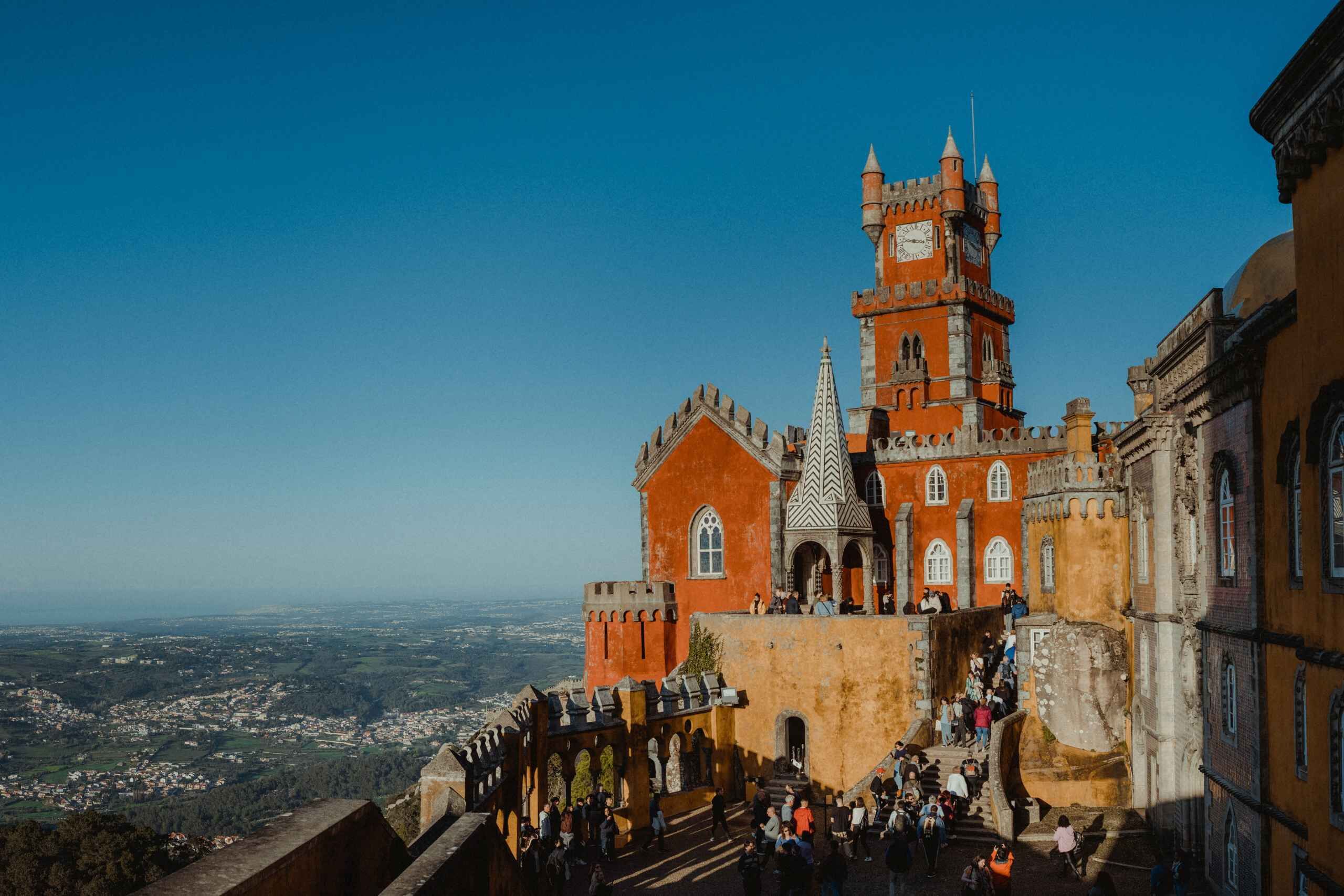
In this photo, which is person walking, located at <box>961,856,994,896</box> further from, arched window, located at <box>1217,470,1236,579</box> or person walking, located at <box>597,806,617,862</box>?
person walking, located at <box>597,806,617,862</box>

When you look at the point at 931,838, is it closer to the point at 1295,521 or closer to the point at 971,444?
the point at 1295,521

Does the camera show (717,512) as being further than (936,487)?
No

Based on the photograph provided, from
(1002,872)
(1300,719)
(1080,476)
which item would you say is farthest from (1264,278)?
(1080,476)

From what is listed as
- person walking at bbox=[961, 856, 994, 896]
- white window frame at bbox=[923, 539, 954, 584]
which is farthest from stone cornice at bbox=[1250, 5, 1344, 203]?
white window frame at bbox=[923, 539, 954, 584]

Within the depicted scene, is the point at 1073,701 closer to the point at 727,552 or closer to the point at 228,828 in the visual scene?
the point at 727,552

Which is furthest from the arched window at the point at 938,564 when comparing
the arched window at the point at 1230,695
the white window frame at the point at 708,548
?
the arched window at the point at 1230,695

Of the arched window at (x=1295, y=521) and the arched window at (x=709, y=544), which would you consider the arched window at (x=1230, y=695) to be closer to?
the arched window at (x=1295, y=521)

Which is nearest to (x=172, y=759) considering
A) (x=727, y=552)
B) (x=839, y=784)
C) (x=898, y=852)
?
(x=727, y=552)
